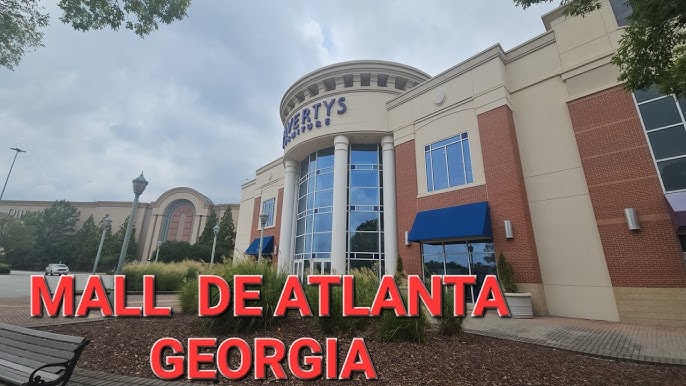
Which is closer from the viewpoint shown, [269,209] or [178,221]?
[269,209]

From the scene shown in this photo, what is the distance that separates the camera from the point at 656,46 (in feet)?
19.7

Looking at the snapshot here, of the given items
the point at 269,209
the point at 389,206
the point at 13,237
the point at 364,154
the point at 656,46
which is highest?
the point at 364,154

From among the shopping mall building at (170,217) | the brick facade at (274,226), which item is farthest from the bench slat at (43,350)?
the shopping mall building at (170,217)

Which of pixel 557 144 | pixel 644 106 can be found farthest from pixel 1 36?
pixel 644 106

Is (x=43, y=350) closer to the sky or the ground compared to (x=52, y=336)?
closer to the ground

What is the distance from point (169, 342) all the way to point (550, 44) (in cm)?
1620

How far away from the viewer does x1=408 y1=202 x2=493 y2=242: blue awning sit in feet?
38.3

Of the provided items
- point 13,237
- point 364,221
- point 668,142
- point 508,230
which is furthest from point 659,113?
point 13,237

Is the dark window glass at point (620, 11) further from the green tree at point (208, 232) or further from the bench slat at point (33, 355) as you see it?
the green tree at point (208, 232)

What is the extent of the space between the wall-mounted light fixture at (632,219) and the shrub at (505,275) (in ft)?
12.1

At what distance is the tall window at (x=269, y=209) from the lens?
81.8ft

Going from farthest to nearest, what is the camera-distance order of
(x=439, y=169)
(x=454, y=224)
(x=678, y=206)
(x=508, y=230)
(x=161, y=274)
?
(x=161, y=274)
(x=439, y=169)
(x=454, y=224)
(x=508, y=230)
(x=678, y=206)

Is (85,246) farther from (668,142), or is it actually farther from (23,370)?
(668,142)

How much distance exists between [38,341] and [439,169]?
46.5 ft
